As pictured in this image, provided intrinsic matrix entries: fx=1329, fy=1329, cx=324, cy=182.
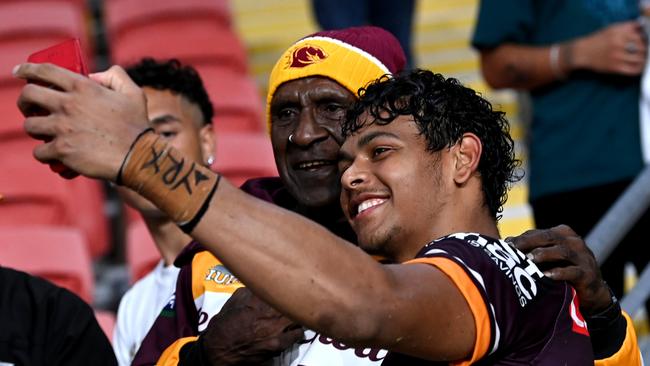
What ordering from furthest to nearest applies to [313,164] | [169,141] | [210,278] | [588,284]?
[169,141] < [313,164] < [210,278] < [588,284]

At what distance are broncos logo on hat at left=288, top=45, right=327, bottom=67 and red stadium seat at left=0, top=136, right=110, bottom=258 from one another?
264cm

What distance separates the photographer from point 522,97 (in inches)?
213

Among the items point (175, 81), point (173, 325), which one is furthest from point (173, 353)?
point (175, 81)

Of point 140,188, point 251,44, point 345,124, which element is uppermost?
point 140,188

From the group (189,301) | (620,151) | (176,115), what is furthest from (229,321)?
(620,151)

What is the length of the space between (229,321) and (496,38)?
1.97 m

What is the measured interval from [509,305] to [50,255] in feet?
9.95

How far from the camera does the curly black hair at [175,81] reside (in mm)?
4207

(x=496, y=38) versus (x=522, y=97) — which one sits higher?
(x=496, y=38)

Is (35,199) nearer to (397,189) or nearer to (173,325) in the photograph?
(173,325)

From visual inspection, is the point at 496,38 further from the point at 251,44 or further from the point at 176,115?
the point at 251,44

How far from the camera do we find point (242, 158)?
5.52m

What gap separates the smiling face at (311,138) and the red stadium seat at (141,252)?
1.79 m

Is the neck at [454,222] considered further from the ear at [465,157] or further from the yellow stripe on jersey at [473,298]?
the yellow stripe on jersey at [473,298]
